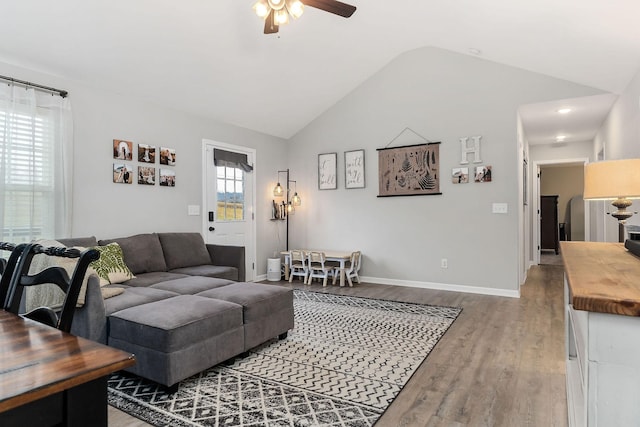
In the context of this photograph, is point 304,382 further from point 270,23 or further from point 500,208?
point 500,208

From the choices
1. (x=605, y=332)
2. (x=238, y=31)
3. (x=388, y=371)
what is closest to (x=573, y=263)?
(x=605, y=332)

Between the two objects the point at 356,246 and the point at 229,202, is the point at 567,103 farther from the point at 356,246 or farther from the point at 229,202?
the point at 229,202

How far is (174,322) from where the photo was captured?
7.49 ft

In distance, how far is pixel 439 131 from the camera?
5.18 meters

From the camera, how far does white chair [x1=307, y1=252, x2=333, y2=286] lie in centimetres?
546

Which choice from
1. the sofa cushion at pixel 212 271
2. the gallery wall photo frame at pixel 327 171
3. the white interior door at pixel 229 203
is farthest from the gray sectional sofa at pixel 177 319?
the gallery wall photo frame at pixel 327 171

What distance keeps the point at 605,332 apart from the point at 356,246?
4.89 meters

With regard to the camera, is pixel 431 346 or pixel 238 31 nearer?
pixel 431 346

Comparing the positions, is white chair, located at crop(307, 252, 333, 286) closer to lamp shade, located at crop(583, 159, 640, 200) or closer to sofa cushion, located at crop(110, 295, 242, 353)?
sofa cushion, located at crop(110, 295, 242, 353)

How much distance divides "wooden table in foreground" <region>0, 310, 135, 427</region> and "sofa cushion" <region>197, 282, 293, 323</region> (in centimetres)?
181

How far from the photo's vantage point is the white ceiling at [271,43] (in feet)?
9.93

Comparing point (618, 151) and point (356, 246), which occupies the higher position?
point (618, 151)

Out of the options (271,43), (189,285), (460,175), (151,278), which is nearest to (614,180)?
(460,175)

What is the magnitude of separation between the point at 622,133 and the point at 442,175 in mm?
1956
